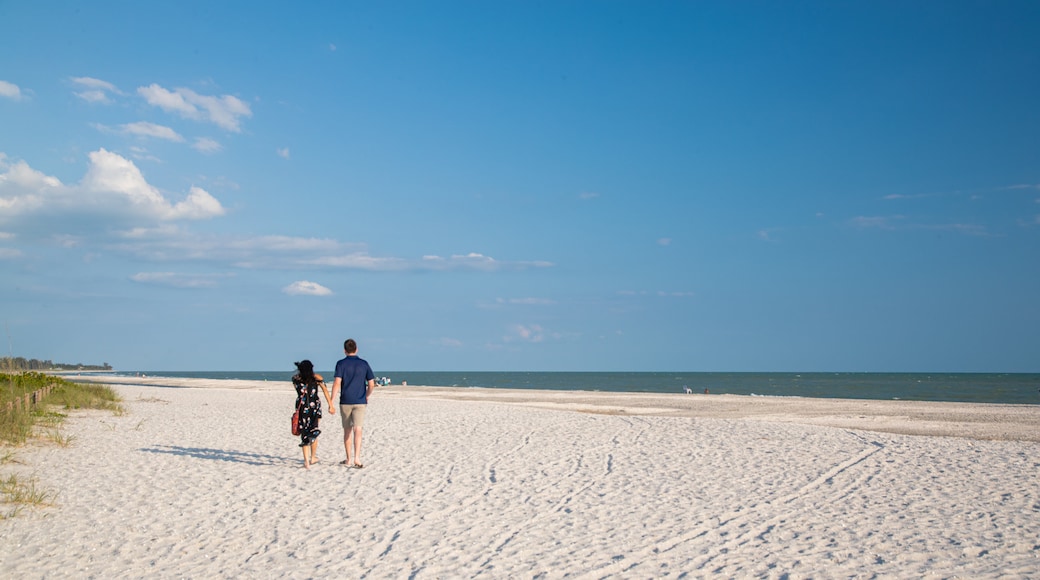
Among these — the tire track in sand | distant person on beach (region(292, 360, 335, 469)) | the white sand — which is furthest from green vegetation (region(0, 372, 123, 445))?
the tire track in sand

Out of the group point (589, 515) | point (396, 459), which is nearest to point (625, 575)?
point (589, 515)

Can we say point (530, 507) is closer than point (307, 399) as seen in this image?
Yes

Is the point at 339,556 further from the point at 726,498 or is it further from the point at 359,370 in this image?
the point at 726,498

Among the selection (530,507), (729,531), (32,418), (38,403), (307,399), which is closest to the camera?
(729,531)

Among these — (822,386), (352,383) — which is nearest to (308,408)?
(352,383)

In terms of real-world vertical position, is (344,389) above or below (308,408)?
above

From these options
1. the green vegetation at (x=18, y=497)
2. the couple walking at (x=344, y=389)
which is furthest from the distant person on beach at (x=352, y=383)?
the green vegetation at (x=18, y=497)

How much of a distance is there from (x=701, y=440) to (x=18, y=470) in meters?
11.8

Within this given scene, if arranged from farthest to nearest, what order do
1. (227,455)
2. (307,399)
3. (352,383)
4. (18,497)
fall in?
1. (227,455)
2. (307,399)
3. (352,383)
4. (18,497)

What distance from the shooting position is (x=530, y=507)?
27.4 ft

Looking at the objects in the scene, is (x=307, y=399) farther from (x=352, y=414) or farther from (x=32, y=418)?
(x=32, y=418)

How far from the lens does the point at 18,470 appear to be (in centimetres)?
1010

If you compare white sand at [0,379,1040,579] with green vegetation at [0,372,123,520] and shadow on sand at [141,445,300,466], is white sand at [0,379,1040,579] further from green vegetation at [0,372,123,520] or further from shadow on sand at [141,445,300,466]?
green vegetation at [0,372,123,520]

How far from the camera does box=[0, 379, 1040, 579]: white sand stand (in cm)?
615
